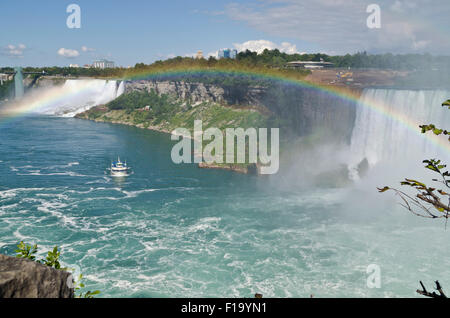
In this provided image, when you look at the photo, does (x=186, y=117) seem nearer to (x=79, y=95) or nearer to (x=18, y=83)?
(x=79, y=95)

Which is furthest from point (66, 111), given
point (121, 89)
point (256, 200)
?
point (256, 200)

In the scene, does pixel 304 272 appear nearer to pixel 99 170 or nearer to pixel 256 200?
pixel 256 200

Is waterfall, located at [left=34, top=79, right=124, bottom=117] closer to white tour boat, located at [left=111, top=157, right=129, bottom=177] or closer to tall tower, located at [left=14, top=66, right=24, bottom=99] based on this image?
tall tower, located at [left=14, top=66, right=24, bottom=99]

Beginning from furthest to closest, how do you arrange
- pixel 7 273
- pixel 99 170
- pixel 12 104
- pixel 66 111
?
pixel 12 104, pixel 66 111, pixel 99 170, pixel 7 273

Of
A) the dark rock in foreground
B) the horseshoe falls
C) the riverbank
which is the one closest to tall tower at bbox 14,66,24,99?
the riverbank

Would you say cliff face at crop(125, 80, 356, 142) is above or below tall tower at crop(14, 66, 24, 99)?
below

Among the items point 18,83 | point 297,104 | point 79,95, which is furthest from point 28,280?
point 18,83
